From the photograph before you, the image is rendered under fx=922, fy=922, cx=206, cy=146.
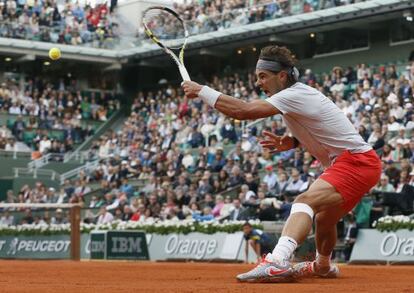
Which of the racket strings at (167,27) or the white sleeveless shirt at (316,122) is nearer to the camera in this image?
the white sleeveless shirt at (316,122)

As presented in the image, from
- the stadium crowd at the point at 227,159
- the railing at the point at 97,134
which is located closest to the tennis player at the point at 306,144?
the stadium crowd at the point at 227,159

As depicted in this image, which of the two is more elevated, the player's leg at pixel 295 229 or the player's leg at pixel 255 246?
the player's leg at pixel 295 229

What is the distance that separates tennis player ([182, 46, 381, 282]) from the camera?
7934mm

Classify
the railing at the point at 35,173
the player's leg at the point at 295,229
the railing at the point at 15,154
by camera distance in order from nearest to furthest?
the player's leg at the point at 295,229 < the railing at the point at 35,173 < the railing at the point at 15,154

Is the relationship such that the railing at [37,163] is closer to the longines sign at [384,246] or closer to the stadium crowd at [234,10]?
the stadium crowd at [234,10]

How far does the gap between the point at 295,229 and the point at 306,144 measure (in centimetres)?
103

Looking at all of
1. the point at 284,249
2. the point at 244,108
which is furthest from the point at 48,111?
the point at 284,249

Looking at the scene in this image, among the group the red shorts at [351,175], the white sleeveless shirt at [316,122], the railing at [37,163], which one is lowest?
the railing at [37,163]

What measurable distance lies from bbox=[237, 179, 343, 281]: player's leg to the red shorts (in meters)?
0.08

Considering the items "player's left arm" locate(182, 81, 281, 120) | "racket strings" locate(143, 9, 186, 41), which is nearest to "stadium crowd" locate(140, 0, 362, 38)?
"racket strings" locate(143, 9, 186, 41)

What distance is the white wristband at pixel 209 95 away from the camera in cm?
805

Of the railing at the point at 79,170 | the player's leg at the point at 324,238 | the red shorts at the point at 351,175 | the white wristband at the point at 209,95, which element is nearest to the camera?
the white wristband at the point at 209,95

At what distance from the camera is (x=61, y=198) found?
1187 inches

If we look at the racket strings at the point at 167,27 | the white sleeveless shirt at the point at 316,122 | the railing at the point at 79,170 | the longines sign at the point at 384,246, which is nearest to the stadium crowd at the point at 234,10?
the railing at the point at 79,170
